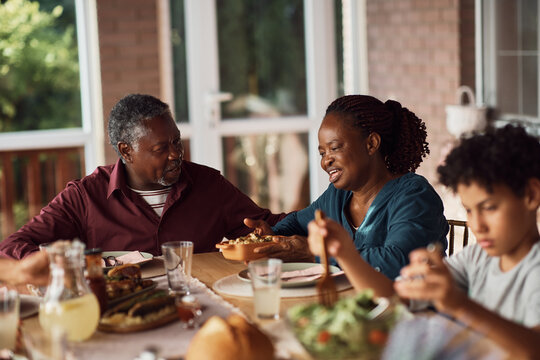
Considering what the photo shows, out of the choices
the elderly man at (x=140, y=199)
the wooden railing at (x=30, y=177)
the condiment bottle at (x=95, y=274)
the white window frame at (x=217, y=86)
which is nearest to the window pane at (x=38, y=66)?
the wooden railing at (x=30, y=177)

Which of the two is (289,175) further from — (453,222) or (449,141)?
(453,222)

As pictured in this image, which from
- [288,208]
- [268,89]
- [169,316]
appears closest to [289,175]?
[288,208]

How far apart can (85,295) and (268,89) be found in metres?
3.84

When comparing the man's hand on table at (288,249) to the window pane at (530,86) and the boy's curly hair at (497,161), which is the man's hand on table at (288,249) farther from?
the window pane at (530,86)

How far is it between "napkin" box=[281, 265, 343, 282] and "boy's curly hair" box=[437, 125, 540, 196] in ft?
1.51

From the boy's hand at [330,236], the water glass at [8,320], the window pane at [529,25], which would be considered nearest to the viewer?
the water glass at [8,320]

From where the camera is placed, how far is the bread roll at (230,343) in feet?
4.28

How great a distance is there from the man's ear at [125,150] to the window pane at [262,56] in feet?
8.47

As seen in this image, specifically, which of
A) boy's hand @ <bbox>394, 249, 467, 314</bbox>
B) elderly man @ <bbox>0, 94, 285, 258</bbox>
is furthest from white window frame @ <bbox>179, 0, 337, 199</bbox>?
boy's hand @ <bbox>394, 249, 467, 314</bbox>

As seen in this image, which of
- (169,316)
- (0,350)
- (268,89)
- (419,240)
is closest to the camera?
(0,350)

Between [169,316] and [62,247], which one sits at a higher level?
[62,247]

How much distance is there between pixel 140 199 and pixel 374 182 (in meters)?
0.80

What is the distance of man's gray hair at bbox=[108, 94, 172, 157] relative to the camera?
2518mm

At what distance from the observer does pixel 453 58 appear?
4.91 m
